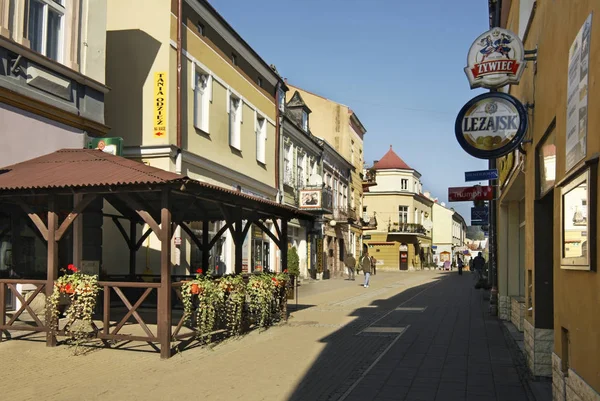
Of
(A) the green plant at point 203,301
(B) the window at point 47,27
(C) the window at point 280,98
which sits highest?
(C) the window at point 280,98

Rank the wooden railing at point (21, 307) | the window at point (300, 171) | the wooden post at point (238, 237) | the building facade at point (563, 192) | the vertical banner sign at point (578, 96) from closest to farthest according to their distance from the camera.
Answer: the building facade at point (563, 192)
the vertical banner sign at point (578, 96)
the wooden railing at point (21, 307)
the wooden post at point (238, 237)
the window at point (300, 171)

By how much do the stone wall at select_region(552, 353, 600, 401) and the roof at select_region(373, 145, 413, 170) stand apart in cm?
6295

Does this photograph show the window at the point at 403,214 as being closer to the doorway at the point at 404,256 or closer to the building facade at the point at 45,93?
the doorway at the point at 404,256

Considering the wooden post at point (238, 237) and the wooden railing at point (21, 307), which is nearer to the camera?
the wooden railing at point (21, 307)

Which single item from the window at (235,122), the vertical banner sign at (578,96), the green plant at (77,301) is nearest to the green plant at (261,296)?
the green plant at (77,301)

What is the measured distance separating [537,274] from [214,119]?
48.2ft

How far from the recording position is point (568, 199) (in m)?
5.90

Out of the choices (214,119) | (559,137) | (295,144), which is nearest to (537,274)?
(559,137)

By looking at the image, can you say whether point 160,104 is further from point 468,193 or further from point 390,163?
point 390,163

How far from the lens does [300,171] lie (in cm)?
3394

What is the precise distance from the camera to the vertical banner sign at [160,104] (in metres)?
18.1

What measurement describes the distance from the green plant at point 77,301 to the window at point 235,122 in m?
A: 13.8

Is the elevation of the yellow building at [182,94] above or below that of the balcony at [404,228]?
above

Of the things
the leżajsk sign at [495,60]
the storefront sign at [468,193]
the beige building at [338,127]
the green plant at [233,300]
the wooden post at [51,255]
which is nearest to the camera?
the leżajsk sign at [495,60]
